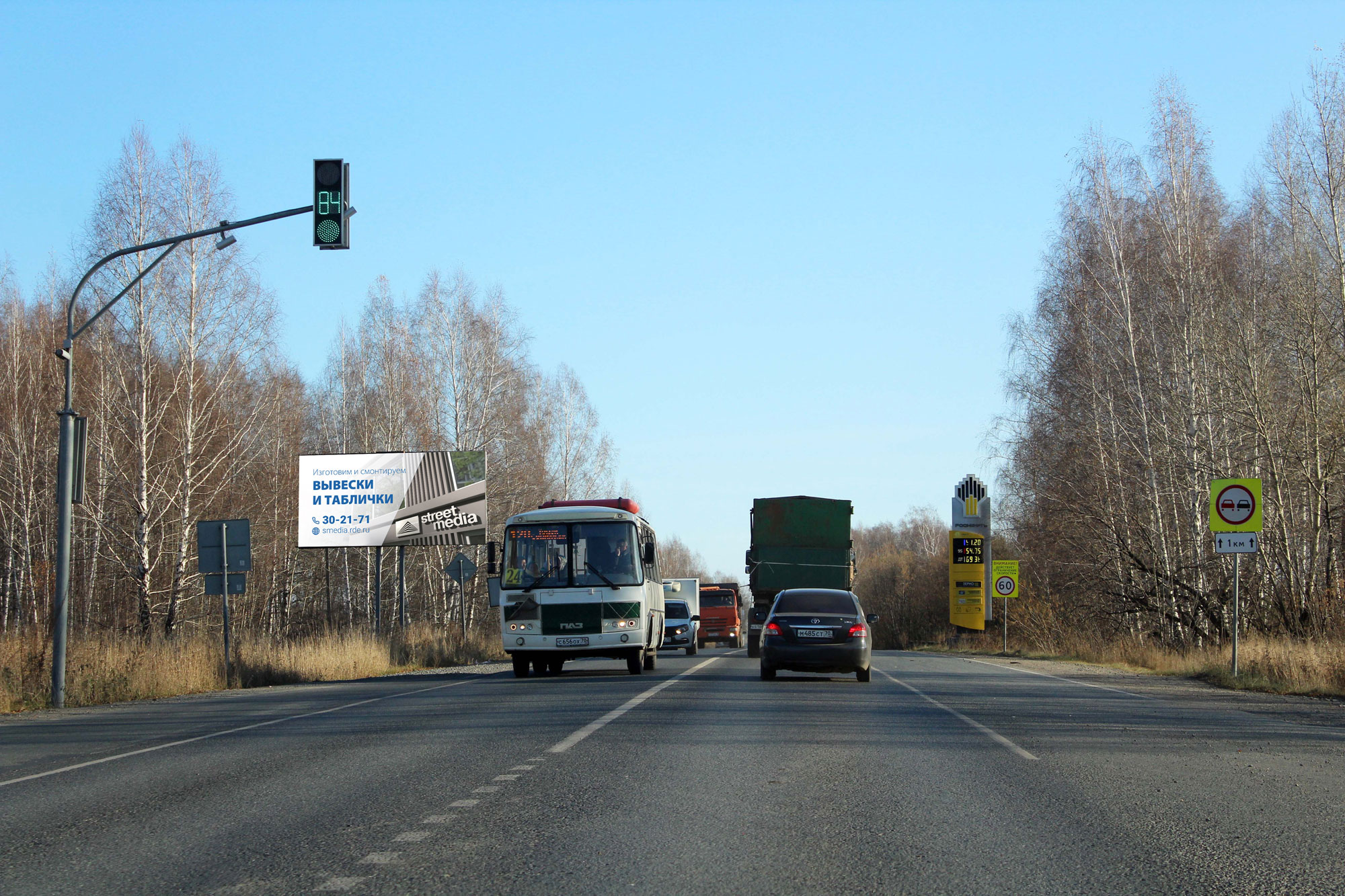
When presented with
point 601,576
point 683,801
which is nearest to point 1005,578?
point 601,576

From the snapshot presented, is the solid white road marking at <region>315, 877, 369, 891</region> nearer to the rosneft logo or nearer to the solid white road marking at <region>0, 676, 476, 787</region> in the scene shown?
the solid white road marking at <region>0, 676, 476, 787</region>

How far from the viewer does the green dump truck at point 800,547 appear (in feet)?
99.6

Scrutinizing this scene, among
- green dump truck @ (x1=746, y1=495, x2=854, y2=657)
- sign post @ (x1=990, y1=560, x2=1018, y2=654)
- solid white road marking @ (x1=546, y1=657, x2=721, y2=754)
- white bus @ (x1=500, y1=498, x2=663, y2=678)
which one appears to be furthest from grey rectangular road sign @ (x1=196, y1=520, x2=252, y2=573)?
sign post @ (x1=990, y1=560, x2=1018, y2=654)

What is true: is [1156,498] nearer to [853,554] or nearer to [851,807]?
[853,554]

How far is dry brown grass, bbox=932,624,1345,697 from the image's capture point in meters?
18.8

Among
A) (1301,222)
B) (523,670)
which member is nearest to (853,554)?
(523,670)

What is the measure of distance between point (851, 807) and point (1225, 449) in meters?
28.4

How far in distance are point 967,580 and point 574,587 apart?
121 feet

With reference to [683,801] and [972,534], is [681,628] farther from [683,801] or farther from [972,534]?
[683,801]

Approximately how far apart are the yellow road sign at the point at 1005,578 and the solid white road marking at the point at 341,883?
3350 cm

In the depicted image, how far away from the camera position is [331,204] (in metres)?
15.4

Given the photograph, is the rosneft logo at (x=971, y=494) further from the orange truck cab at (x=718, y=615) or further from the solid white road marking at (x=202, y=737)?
the solid white road marking at (x=202, y=737)

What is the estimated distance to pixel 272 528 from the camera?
165 ft

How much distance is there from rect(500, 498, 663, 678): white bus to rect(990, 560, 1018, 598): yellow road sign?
18.9m
